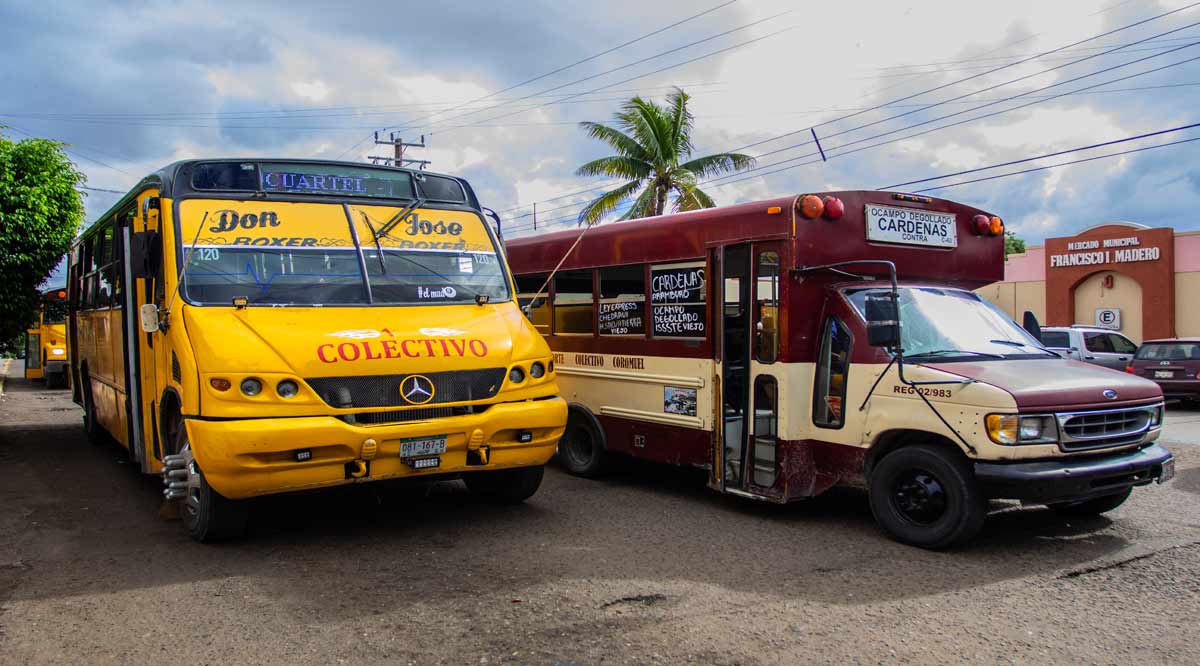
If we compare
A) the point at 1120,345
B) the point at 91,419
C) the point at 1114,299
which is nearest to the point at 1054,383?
the point at 91,419

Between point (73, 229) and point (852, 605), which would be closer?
point (852, 605)

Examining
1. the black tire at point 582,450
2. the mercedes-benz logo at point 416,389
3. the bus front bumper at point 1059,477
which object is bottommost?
the black tire at point 582,450

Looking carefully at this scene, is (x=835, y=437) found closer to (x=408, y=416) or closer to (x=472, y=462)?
(x=472, y=462)

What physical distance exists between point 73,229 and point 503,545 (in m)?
8.82

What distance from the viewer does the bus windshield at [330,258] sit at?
655 centimetres

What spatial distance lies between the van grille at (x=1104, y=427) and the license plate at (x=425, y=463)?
163 inches

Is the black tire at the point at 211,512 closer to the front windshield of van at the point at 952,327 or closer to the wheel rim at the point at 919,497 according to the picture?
the wheel rim at the point at 919,497

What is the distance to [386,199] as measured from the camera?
7.54 metres

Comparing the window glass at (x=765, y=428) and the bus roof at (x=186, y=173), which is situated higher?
the bus roof at (x=186, y=173)

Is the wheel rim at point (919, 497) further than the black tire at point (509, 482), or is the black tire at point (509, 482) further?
the black tire at point (509, 482)

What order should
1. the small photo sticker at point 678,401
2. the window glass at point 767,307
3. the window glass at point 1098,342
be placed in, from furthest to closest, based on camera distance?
the window glass at point 1098,342 < the small photo sticker at point 678,401 < the window glass at point 767,307

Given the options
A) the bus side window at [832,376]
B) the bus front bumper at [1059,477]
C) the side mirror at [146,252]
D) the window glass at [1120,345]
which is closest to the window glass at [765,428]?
the bus side window at [832,376]

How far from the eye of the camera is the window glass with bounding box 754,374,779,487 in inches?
291

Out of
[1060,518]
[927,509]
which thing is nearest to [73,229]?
[927,509]
